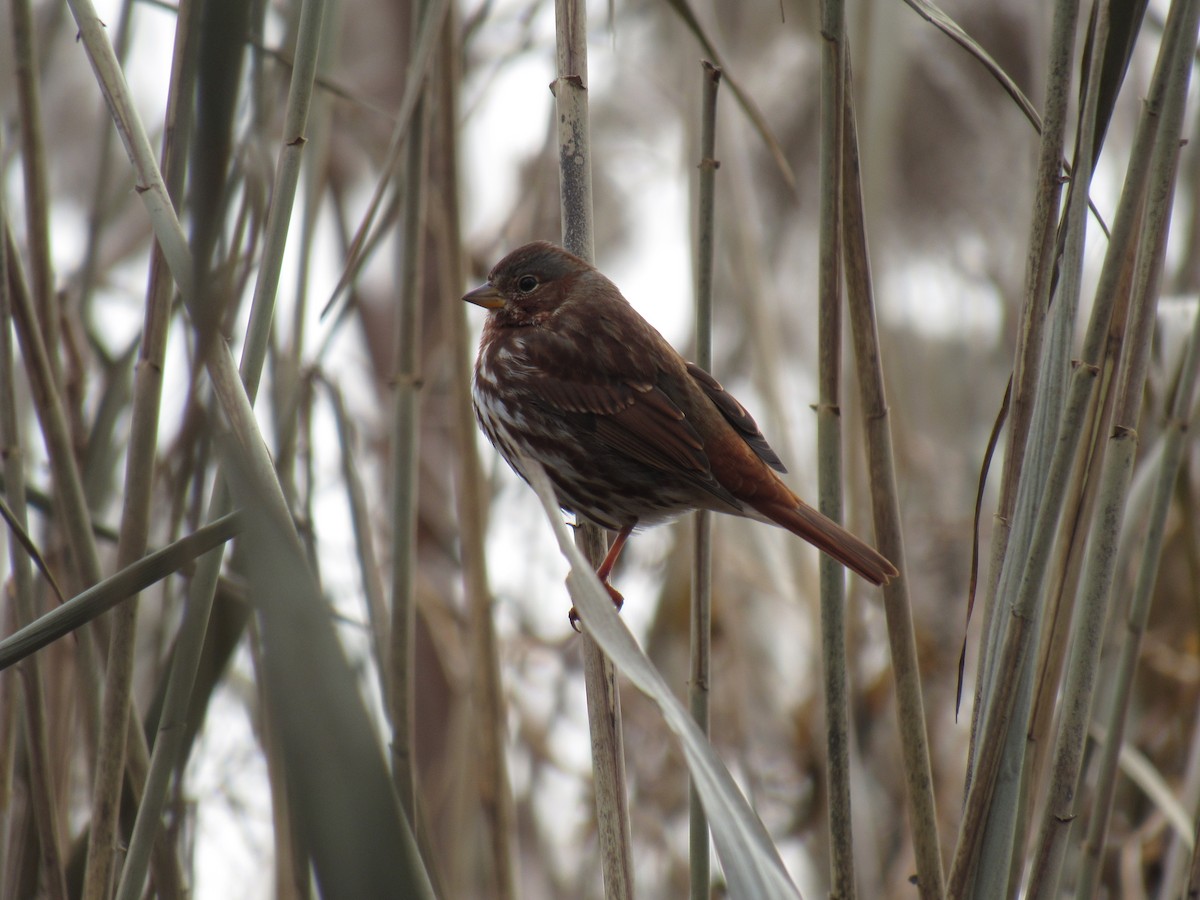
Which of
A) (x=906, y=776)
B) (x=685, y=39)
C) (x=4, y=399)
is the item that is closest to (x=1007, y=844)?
(x=906, y=776)

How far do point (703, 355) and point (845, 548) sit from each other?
0.42m

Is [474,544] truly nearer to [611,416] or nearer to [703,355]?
[611,416]

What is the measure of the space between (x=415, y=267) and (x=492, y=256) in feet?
6.26

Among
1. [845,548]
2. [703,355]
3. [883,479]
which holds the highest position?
[703,355]

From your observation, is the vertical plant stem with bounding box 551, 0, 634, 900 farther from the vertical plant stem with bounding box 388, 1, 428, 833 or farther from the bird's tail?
the bird's tail

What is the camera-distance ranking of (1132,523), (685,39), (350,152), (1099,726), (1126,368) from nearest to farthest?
(1126,368), (1132,523), (1099,726), (685,39), (350,152)

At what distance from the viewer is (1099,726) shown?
2.31 m

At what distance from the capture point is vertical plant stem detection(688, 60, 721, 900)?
1.86m

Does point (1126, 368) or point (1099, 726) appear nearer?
point (1126, 368)

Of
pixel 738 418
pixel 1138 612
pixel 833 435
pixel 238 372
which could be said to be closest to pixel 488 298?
pixel 738 418

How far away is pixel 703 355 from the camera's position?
2.03 meters

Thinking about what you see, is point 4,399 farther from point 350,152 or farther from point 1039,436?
point 350,152

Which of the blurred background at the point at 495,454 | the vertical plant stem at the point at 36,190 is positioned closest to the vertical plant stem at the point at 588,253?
the blurred background at the point at 495,454

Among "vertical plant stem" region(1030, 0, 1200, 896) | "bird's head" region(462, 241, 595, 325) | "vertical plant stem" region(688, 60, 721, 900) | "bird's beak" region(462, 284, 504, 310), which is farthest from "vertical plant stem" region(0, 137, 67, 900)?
"vertical plant stem" region(1030, 0, 1200, 896)
